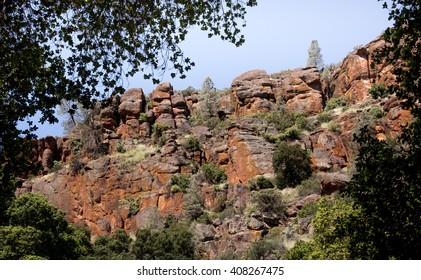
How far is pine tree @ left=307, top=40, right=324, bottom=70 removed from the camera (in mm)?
76431

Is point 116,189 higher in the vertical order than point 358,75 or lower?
lower

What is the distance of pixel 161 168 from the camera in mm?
44594

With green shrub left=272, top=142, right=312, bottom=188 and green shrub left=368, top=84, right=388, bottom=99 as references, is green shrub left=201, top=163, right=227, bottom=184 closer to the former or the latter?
green shrub left=272, top=142, right=312, bottom=188

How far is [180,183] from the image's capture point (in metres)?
42.2

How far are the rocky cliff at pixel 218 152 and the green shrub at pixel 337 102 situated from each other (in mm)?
492

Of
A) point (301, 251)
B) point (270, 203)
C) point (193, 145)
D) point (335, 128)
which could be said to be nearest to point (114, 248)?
point (270, 203)

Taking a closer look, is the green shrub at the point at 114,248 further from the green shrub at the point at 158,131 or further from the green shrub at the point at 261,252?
the green shrub at the point at 158,131

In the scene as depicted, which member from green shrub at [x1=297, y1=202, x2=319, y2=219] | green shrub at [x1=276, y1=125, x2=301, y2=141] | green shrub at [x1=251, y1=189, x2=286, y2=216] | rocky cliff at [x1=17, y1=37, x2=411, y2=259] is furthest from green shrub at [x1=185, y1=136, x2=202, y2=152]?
green shrub at [x1=297, y1=202, x2=319, y2=219]

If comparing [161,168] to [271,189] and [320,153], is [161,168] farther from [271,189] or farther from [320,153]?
[320,153]

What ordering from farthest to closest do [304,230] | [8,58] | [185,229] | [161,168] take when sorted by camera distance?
[161,168]
[185,229]
[304,230]
[8,58]

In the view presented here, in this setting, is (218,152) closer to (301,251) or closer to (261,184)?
(261,184)

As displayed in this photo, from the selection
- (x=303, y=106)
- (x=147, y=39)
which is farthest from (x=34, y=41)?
(x=303, y=106)

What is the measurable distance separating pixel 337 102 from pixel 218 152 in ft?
54.0

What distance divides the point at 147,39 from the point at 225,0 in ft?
7.42
